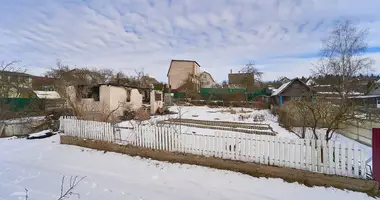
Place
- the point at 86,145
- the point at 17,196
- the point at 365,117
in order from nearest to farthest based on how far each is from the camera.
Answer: the point at 17,196
the point at 86,145
the point at 365,117

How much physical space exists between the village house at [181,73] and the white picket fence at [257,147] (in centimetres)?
3269

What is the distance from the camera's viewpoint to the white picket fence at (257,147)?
401 centimetres

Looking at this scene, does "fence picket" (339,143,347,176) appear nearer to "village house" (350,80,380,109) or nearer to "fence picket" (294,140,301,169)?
"fence picket" (294,140,301,169)

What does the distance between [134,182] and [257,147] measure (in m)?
3.02

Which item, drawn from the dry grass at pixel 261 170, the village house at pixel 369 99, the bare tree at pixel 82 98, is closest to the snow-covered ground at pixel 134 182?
the dry grass at pixel 261 170

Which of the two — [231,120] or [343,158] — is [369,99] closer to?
[231,120]

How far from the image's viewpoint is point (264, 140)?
A: 4.75 m

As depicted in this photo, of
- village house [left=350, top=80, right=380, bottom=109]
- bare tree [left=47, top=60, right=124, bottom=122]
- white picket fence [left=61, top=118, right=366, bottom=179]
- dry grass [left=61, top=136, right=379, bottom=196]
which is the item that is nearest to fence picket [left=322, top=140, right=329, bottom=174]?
white picket fence [left=61, top=118, right=366, bottom=179]

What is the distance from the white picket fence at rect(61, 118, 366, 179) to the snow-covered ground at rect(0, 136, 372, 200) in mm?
439

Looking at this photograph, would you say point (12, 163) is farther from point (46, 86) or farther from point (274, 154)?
point (46, 86)

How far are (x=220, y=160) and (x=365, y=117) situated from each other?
26.6ft

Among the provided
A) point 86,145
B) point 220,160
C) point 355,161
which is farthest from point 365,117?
point 86,145

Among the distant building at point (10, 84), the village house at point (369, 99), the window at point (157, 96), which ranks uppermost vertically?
the distant building at point (10, 84)

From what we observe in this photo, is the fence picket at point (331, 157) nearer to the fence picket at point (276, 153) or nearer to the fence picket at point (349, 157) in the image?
the fence picket at point (349, 157)
